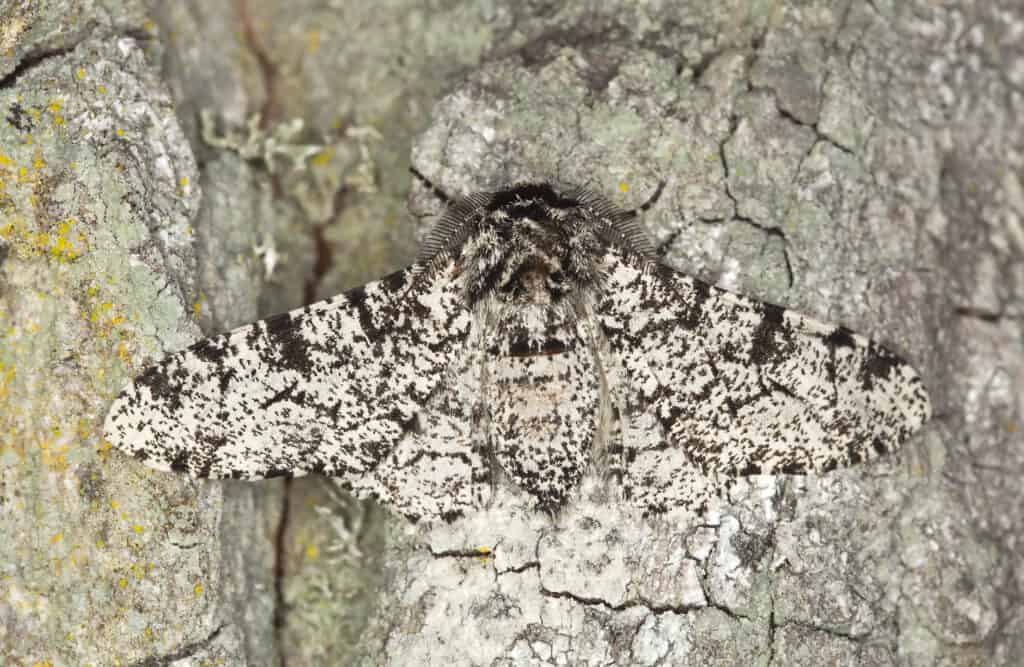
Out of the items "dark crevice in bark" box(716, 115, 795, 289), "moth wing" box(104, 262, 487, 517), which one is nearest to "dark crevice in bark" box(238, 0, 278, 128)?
"moth wing" box(104, 262, 487, 517)

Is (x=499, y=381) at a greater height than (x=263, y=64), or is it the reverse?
(x=263, y=64)

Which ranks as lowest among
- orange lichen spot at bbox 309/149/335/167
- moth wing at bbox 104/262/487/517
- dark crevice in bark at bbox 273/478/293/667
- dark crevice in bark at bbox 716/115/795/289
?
dark crevice in bark at bbox 273/478/293/667

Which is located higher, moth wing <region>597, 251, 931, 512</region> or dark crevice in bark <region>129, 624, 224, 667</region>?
moth wing <region>597, 251, 931, 512</region>

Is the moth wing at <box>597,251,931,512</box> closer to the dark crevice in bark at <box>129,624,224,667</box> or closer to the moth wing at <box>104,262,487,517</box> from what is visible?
the moth wing at <box>104,262,487,517</box>

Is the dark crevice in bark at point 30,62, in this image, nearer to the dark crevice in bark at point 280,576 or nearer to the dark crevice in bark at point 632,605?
the dark crevice in bark at point 280,576

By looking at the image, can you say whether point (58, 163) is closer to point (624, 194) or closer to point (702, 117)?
point (624, 194)

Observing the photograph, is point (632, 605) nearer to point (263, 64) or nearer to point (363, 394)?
point (363, 394)

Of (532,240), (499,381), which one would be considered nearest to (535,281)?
(532,240)
